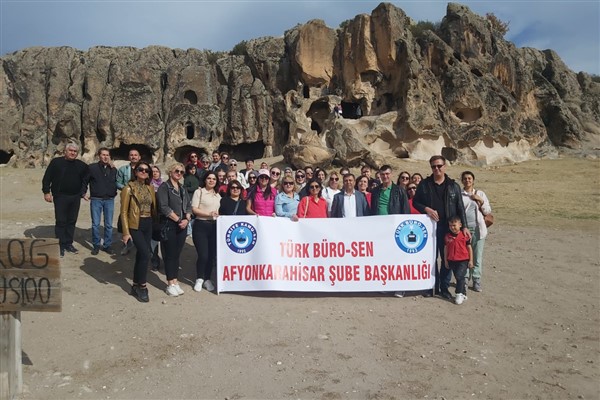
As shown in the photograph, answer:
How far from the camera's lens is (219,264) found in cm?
618

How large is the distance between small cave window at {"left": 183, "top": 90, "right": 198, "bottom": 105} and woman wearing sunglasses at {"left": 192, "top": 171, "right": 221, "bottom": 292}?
22.9 meters

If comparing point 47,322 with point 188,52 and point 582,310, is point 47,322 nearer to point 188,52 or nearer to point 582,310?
point 582,310

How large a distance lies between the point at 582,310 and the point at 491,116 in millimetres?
22016

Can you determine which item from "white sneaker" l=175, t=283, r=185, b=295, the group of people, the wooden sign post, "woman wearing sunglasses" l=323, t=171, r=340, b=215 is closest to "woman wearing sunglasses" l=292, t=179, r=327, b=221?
the group of people

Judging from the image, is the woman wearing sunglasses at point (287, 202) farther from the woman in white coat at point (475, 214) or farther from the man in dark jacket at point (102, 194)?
the man in dark jacket at point (102, 194)


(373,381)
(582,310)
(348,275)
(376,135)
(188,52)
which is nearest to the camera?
(373,381)

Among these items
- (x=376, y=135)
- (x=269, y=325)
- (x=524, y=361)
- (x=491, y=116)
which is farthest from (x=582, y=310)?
(x=491, y=116)

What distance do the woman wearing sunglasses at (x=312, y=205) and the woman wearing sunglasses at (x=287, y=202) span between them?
0.32 ft

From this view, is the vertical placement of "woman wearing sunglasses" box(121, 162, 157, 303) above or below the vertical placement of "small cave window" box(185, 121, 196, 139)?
below

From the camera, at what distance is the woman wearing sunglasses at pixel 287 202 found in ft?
21.0

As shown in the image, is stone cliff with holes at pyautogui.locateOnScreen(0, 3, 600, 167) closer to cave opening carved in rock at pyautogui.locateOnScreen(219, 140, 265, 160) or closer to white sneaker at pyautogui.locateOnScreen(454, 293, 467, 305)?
cave opening carved in rock at pyautogui.locateOnScreen(219, 140, 265, 160)

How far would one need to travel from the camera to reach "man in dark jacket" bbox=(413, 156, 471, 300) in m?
5.89

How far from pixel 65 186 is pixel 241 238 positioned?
3364 millimetres

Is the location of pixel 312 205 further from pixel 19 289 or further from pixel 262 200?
pixel 19 289
